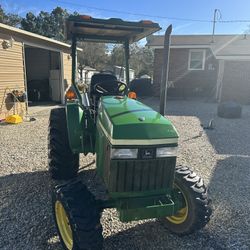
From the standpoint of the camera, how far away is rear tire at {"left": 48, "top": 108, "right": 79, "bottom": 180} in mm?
3635

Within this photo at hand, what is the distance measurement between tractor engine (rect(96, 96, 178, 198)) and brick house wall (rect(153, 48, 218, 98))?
13950mm

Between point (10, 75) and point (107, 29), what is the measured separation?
20.1 feet

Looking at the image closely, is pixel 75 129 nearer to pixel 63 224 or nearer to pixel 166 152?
A: pixel 63 224

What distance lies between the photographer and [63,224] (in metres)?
2.54

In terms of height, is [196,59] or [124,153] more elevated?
[196,59]

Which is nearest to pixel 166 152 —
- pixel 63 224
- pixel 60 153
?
pixel 63 224

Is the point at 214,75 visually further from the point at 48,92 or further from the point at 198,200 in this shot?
the point at 198,200

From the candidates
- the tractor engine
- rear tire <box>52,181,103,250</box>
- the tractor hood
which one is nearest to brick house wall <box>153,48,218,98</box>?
the tractor hood

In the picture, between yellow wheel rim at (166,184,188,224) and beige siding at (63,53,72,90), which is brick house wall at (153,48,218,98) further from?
yellow wheel rim at (166,184,188,224)

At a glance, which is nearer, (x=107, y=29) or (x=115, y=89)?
(x=107, y=29)

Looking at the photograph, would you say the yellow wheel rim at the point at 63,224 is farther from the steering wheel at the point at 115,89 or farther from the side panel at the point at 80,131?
the steering wheel at the point at 115,89

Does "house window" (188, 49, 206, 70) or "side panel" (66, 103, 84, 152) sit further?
"house window" (188, 49, 206, 70)

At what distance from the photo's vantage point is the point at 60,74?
12617 mm

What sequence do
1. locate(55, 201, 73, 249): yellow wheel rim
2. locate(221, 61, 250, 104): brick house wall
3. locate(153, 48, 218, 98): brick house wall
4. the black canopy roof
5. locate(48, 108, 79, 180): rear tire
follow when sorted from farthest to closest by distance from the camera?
locate(153, 48, 218, 98): brick house wall, locate(221, 61, 250, 104): brick house wall, locate(48, 108, 79, 180): rear tire, the black canopy roof, locate(55, 201, 73, 249): yellow wheel rim
